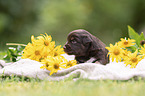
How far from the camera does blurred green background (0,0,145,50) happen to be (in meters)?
7.45

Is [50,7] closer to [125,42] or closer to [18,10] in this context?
[18,10]

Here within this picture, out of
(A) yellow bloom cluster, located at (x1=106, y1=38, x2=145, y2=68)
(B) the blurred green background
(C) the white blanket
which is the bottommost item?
(C) the white blanket

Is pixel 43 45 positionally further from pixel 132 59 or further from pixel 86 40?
pixel 132 59

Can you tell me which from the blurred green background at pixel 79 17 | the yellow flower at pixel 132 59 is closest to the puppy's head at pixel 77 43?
the yellow flower at pixel 132 59

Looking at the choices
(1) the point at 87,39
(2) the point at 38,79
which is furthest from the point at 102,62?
(2) the point at 38,79

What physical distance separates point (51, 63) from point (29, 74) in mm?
212

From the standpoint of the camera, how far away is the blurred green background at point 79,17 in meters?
7.45

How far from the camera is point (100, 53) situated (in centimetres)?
203

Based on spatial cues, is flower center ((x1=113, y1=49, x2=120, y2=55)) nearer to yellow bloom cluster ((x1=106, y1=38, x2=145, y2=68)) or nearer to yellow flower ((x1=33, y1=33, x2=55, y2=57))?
yellow bloom cluster ((x1=106, y1=38, x2=145, y2=68))

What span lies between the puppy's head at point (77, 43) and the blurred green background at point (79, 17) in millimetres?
5629

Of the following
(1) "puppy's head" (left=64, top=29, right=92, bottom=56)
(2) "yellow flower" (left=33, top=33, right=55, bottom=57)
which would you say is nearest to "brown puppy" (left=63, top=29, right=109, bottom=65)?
(1) "puppy's head" (left=64, top=29, right=92, bottom=56)

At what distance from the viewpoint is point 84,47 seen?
6.46 feet

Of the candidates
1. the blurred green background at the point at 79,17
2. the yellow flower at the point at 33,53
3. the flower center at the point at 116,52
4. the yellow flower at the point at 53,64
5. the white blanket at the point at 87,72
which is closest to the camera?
the white blanket at the point at 87,72

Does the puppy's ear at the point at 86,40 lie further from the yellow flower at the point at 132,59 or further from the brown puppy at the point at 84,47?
the yellow flower at the point at 132,59
